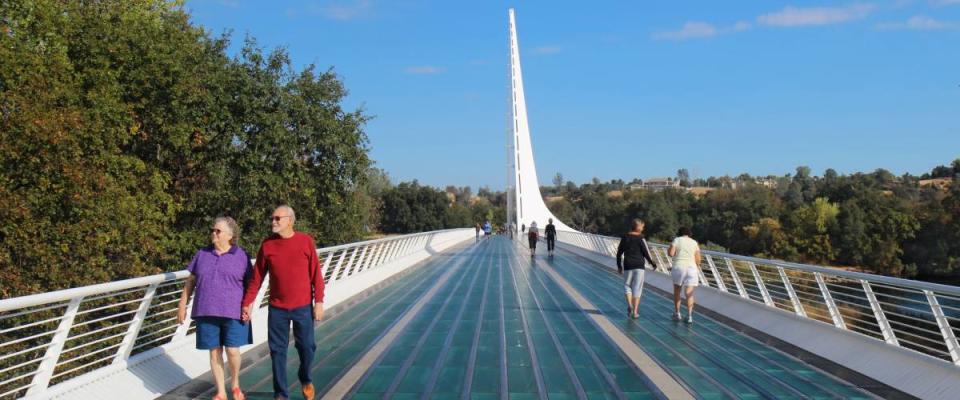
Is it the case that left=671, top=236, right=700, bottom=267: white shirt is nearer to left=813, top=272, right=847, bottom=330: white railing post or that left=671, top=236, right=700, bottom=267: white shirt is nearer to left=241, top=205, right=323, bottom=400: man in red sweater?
left=813, top=272, right=847, bottom=330: white railing post

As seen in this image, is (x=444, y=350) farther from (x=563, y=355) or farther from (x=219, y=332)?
(x=219, y=332)

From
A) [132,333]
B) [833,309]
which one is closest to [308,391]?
[132,333]

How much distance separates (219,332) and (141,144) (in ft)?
74.6

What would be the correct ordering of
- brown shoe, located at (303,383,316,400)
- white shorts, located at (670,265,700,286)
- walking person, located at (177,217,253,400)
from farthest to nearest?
white shorts, located at (670,265,700,286) → brown shoe, located at (303,383,316,400) → walking person, located at (177,217,253,400)

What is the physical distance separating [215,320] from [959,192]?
238 feet

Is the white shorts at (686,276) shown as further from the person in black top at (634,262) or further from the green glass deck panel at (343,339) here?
the green glass deck panel at (343,339)

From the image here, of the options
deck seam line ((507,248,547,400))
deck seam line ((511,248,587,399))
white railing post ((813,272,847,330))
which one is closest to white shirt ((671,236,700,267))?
deck seam line ((511,248,587,399))

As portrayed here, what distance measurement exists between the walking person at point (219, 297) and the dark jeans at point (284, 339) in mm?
255

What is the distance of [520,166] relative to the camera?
281 feet

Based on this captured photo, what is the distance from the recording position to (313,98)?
3036 cm

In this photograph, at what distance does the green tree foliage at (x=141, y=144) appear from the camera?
19281 millimetres

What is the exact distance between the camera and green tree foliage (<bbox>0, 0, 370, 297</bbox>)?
19.3 m

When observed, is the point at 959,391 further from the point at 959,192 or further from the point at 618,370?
Result: the point at 959,192

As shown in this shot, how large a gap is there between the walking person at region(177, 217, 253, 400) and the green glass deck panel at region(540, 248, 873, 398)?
3.91m
